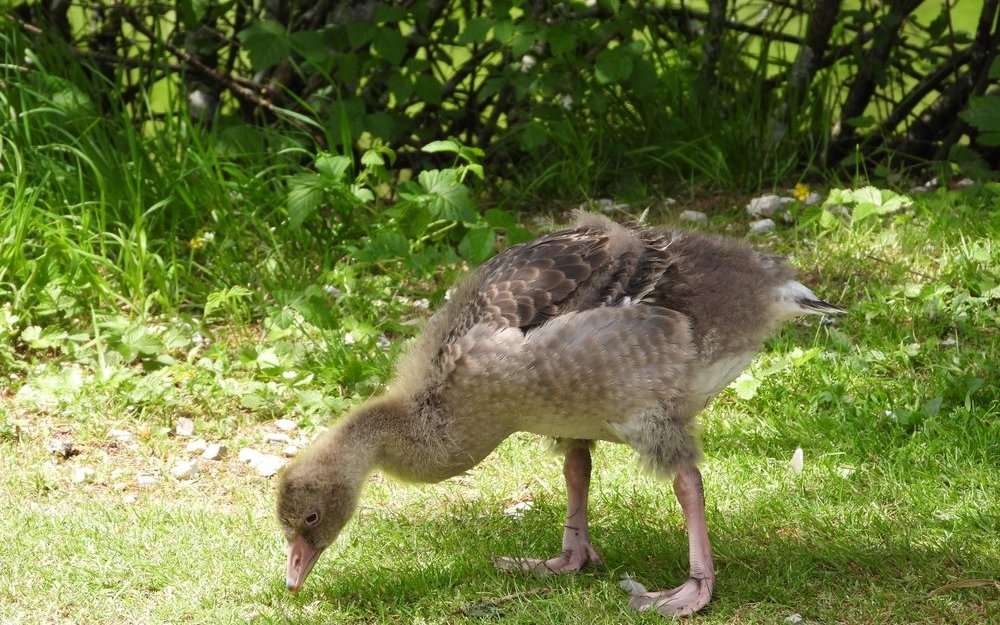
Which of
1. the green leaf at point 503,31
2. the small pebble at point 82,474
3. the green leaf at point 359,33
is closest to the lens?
the small pebble at point 82,474

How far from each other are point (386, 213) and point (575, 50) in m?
1.94

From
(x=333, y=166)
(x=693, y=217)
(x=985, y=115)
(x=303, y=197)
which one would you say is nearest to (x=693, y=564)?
(x=303, y=197)

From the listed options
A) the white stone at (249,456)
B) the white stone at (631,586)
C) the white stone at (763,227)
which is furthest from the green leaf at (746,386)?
the white stone at (249,456)

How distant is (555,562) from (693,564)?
0.56 m

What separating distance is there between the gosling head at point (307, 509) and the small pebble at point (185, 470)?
4.57 ft

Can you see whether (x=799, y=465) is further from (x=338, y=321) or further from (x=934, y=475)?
(x=338, y=321)

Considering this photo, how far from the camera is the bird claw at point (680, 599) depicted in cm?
423

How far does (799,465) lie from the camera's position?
5.24 metres

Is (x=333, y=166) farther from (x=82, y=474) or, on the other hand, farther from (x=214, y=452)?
(x=82, y=474)

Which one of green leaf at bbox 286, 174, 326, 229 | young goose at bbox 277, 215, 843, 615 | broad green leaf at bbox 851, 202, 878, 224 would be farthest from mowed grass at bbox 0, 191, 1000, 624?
green leaf at bbox 286, 174, 326, 229

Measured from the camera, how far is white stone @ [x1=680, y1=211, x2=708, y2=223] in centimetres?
759

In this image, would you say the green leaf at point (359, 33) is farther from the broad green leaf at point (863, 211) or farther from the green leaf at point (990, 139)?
the green leaf at point (990, 139)

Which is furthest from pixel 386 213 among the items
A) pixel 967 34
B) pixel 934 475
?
pixel 967 34

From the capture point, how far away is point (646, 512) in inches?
200
